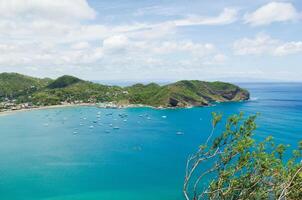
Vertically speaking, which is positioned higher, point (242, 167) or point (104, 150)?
point (242, 167)

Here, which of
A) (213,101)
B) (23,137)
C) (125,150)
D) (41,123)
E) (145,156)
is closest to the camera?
(145,156)

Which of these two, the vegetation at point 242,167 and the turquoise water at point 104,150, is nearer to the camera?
the vegetation at point 242,167

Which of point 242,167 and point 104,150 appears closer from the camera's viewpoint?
point 242,167

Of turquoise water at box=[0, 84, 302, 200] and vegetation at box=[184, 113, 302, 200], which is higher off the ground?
vegetation at box=[184, 113, 302, 200]

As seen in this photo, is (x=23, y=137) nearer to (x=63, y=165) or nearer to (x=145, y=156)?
(x=63, y=165)

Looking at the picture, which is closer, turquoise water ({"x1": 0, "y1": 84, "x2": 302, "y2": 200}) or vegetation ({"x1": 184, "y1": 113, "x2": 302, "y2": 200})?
vegetation ({"x1": 184, "y1": 113, "x2": 302, "y2": 200})

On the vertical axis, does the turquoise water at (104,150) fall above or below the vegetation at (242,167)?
below

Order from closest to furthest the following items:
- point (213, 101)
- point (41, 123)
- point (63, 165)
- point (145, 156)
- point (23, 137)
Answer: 1. point (63, 165)
2. point (145, 156)
3. point (23, 137)
4. point (41, 123)
5. point (213, 101)

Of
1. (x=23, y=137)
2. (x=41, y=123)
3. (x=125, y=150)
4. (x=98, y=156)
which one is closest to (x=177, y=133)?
(x=125, y=150)
